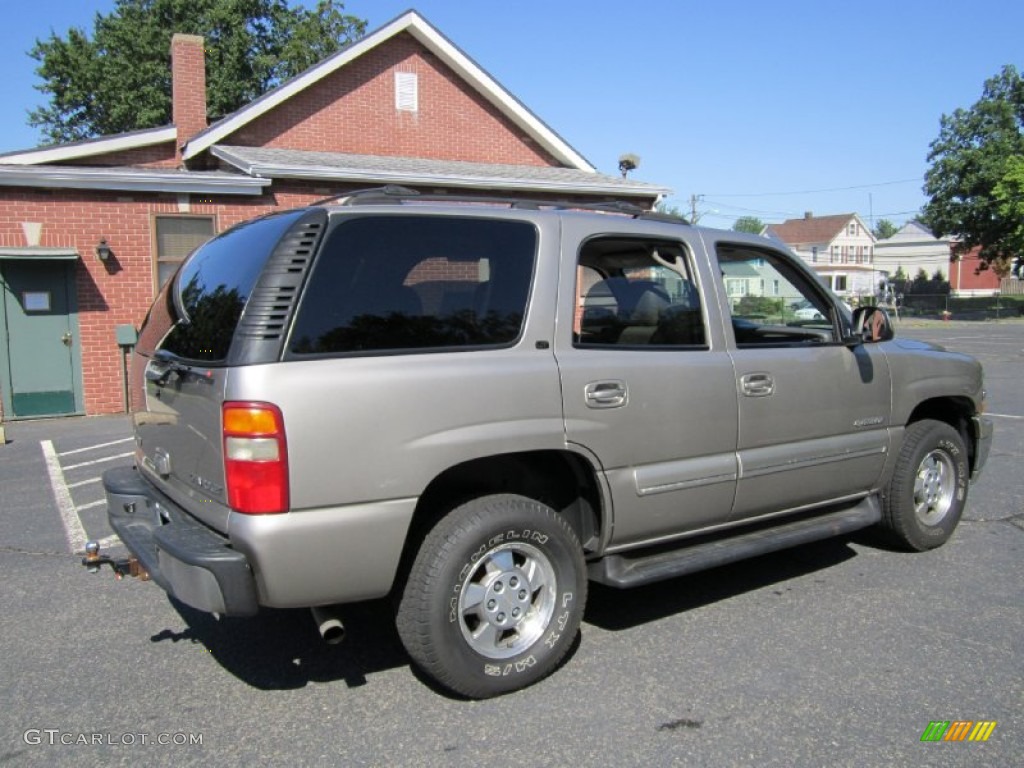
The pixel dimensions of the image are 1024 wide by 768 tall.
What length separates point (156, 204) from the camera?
12.0m

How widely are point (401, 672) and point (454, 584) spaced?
2.29ft

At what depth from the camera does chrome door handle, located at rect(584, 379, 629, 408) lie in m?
3.52

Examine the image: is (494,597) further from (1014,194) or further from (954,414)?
(1014,194)

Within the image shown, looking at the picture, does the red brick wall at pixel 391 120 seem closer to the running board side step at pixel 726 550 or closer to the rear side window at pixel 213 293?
the rear side window at pixel 213 293

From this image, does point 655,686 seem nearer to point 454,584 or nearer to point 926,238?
point 454,584

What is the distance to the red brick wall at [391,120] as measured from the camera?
15.7 m

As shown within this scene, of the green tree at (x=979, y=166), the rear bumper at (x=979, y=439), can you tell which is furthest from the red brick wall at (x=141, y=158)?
the green tree at (x=979, y=166)

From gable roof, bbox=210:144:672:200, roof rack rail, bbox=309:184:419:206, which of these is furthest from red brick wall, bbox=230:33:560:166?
roof rack rail, bbox=309:184:419:206

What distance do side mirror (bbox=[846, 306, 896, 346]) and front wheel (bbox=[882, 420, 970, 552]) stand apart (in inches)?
28.2

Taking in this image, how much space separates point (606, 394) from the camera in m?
3.57

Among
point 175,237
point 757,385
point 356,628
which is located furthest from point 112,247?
point 757,385

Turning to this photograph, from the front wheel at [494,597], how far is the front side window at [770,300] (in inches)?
63.2

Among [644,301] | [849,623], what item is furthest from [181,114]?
[849,623]

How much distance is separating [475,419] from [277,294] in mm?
866
